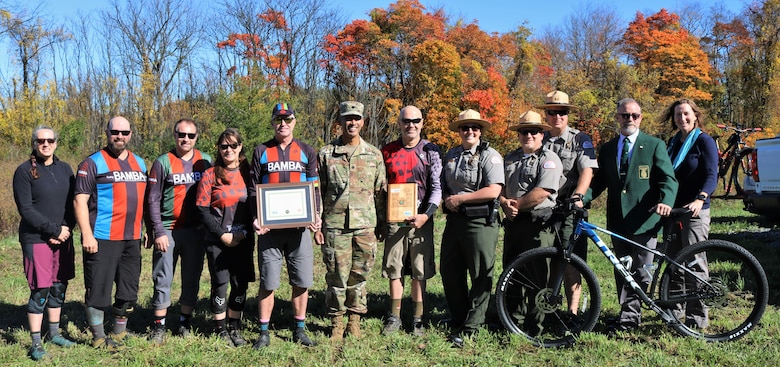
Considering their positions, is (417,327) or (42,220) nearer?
(42,220)

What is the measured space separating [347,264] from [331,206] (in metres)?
0.53

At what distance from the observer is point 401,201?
4766 millimetres

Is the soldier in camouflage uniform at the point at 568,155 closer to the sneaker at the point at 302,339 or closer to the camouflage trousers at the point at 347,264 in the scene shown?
the camouflage trousers at the point at 347,264

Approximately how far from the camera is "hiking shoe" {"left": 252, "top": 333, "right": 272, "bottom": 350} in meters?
4.67

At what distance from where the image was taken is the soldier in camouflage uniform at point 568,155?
476 cm

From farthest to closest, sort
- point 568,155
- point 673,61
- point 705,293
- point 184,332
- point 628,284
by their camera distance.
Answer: point 673,61 < point 184,332 < point 568,155 < point 628,284 < point 705,293

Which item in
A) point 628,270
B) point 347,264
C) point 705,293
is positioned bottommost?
point 705,293

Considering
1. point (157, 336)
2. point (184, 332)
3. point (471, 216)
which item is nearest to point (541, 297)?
point (471, 216)

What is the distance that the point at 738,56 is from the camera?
141 ft

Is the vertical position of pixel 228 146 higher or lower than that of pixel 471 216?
higher

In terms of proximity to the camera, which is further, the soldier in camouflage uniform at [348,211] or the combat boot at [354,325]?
the combat boot at [354,325]

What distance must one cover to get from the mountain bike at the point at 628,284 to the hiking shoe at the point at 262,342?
80.8 inches

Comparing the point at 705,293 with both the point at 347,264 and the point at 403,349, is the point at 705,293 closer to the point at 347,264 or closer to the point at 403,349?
the point at 403,349

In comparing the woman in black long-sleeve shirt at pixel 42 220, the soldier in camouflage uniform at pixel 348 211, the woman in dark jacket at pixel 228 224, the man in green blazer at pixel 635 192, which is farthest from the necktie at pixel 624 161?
the woman in black long-sleeve shirt at pixel 42 220
